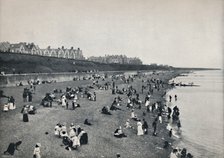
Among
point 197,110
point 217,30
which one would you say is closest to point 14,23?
point 217,30

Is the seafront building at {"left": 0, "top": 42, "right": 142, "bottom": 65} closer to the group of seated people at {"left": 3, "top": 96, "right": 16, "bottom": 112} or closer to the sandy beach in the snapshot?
the group of seated people at {"left": 3, "top": 96, "right": 16, "bottom": 112}

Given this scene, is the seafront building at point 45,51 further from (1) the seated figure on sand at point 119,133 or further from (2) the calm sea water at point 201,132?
(2) the calm sea water at point 201,132

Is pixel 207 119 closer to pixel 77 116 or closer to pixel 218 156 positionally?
pixel 218 156

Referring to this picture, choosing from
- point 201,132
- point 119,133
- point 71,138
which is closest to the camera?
point 71,138

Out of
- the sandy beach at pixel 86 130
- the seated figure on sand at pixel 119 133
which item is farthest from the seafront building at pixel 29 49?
the seated figure on sand at pixel 119 133

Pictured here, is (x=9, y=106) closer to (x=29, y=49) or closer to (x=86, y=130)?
(x=86, y=130)

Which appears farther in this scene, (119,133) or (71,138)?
(119,133)

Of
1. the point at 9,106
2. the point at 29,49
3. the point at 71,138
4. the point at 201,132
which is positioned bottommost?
the point at 201,132

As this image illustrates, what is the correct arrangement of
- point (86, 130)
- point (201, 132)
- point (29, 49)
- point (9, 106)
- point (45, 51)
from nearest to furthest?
point (86, 130) → point (9, 106) → point (201, 132) → point (29, 49) → point (45, 51)

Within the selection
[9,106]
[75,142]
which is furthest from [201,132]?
[9,106]

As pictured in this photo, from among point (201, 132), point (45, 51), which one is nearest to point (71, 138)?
point (201, 132)

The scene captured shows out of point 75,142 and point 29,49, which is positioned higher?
point 29,49
